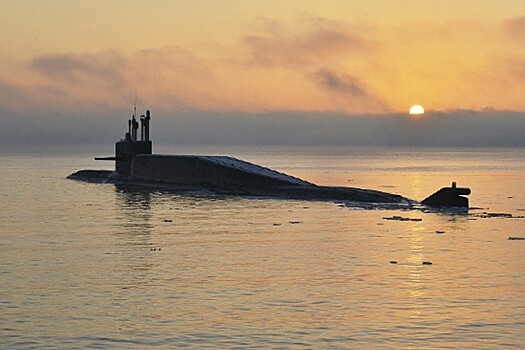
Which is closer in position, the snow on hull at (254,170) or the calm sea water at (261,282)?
the calm sea water at (261,282)

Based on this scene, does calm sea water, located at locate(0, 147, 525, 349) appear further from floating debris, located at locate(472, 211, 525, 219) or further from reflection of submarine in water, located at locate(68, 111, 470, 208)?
reflection of submarine in water, located at locate(68, 111, 470, 208)

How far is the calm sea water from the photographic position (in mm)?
17312

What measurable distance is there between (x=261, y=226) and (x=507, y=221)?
1220 centimetres

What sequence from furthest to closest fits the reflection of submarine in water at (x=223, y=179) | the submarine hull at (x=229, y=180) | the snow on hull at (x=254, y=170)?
the snow on hull at (x=254, y=170) < the submarine hull at (x=229, y=180) < the reflection of submarine in water at (x=223, y=179)

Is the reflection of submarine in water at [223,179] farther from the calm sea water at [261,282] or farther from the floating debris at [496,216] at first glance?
the calm sea water at [261,282]

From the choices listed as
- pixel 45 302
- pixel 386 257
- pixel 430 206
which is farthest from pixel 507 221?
pixel 45 302

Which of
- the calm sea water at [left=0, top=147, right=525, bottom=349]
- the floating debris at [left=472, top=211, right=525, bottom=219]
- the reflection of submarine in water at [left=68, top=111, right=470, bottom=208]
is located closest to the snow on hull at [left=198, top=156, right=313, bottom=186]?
the reflection of submarine in water at [left=68, top=111, right=470, bottom=208]

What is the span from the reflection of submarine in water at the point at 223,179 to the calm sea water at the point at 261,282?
8.21 meters

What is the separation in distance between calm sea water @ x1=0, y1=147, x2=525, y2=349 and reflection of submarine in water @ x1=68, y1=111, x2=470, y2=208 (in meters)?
8.21

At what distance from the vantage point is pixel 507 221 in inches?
1630

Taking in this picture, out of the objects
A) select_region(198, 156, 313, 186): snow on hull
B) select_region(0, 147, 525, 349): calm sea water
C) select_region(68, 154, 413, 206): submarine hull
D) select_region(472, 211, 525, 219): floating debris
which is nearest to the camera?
select_region(0, 147, 525, 349): calm sea water

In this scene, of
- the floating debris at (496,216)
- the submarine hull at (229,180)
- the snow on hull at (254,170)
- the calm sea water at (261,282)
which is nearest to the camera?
the calm sea water at (261,282)

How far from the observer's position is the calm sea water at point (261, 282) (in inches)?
682

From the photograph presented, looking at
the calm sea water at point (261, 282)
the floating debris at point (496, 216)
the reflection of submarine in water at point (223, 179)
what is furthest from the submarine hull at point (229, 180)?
the calm sea water at point (261, 282)
